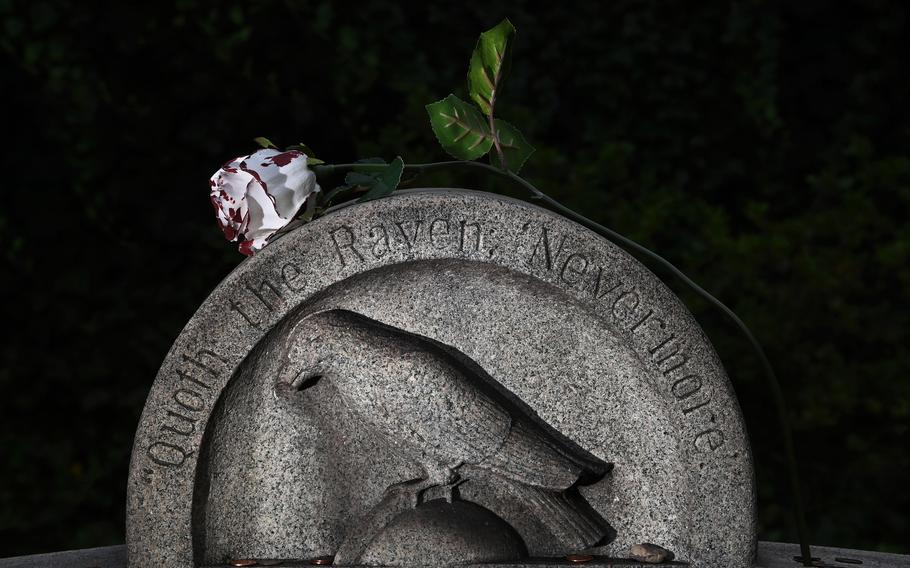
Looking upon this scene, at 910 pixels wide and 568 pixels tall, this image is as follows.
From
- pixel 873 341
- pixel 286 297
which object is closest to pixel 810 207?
pixel 873 341

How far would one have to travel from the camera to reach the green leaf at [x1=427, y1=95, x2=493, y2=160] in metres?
2.81

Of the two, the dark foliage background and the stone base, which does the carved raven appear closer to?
the stone base

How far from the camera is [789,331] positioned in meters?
4.93

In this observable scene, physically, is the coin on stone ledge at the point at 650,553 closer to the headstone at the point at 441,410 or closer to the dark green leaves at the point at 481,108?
the headstone at the point at 441,410

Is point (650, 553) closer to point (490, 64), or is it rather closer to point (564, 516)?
point (564, 516)

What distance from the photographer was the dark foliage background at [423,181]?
468cm

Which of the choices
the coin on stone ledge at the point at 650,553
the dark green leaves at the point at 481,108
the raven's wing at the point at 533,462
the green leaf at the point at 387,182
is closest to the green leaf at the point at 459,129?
the dark green leaves at the point at 481,108

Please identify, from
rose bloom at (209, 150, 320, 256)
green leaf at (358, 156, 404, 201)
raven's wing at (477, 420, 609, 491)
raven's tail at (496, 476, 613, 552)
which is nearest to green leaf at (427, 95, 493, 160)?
green leaf at (358, 156, 404, 201)

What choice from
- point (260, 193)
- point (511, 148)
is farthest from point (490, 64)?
point (260, 193)

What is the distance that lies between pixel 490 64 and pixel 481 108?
0.11 meters

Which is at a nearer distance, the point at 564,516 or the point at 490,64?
the point at 564,516

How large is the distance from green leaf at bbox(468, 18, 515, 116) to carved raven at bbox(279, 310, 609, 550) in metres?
0.57

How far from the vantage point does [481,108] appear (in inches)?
113

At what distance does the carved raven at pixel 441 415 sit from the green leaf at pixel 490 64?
22.5 inches
